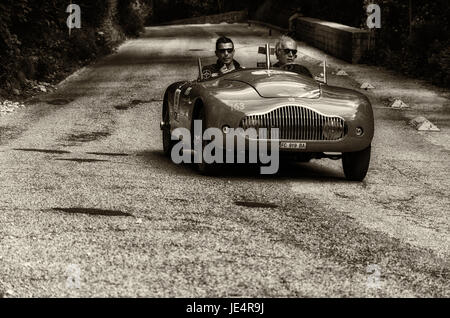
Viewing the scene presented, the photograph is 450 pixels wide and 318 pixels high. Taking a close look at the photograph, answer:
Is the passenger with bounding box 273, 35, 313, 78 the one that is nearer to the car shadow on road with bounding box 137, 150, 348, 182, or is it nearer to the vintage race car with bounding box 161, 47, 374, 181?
the vintage race car with bounding box 161, 47, 374, 181

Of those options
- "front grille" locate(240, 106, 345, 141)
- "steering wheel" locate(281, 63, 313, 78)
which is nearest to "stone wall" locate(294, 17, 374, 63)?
"steering wheel" locate(281, 63, 313, 78)

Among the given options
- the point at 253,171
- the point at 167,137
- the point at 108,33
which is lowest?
the point at 108,33

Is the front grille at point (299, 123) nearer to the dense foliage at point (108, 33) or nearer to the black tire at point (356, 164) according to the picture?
the black tire at point (356, 164)

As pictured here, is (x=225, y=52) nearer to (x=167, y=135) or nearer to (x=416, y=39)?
(x=167, y=135)

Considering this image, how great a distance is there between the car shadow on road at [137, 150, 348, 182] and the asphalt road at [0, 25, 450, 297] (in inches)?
1.1

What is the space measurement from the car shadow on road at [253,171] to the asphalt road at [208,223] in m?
0.03

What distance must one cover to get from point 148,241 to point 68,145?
6628 mm

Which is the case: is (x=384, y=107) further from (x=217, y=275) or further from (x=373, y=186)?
(x=217, y=275)

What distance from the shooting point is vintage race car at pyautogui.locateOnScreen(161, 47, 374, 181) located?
388 inches

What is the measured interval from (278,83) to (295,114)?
2.03 feet

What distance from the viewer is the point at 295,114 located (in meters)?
9.91

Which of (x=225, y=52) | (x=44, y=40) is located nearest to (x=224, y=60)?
(x=225, y=52)

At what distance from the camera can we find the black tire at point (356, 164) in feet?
33.9

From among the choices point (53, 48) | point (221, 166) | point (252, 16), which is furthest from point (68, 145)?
point (252, 16)
